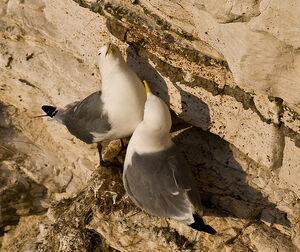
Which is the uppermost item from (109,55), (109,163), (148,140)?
(109,55)

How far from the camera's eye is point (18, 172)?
4172 mm

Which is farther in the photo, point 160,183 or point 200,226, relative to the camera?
point 160,183

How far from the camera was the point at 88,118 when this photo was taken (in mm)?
3152

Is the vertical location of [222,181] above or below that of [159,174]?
below

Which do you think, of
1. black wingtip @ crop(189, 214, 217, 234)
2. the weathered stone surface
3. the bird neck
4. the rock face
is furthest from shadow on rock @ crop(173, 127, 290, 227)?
the bird neck

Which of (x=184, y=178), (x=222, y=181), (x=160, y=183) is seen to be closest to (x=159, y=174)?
(x=160, y=183)

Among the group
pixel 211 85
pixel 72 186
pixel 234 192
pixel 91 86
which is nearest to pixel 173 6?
pixel 211 85

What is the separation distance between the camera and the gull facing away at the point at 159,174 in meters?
2.73

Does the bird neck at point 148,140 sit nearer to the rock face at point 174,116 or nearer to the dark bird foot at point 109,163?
the rock face at point 174,116

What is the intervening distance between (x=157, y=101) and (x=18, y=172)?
208cm

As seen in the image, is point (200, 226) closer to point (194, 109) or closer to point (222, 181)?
point (222, 181)

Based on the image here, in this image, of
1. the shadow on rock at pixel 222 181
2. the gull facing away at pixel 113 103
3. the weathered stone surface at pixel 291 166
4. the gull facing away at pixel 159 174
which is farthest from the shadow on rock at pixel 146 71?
the weathered stone surface at pixel 291 166

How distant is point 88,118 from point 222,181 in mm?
1173

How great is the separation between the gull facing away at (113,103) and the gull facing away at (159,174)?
14 cm
